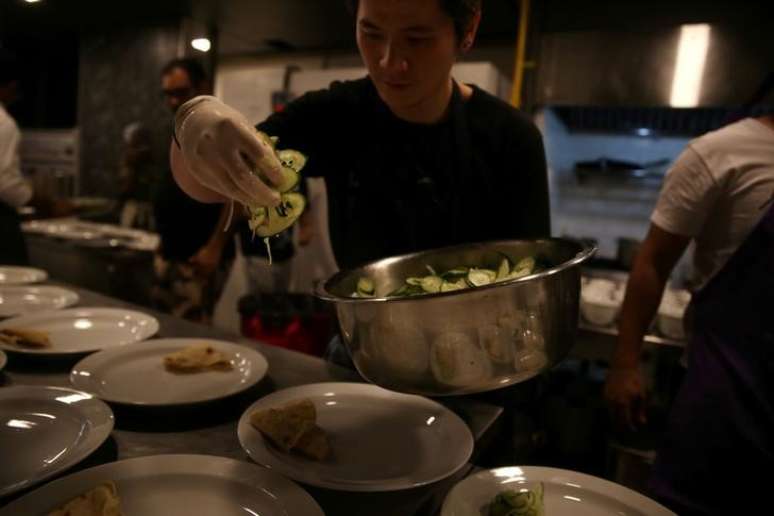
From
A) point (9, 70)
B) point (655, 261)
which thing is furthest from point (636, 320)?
point (9, 70)

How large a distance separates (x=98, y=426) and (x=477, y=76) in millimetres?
2538

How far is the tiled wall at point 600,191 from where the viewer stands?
317 centimetres

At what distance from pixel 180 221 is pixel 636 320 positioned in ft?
7.81

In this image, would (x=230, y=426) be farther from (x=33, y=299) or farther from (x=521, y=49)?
(x=521, y=49)

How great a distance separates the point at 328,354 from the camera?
151cm

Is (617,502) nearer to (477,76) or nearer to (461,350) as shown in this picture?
(461,350)

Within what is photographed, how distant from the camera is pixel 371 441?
914 millimetres

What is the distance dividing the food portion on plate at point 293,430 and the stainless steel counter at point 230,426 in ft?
0.21

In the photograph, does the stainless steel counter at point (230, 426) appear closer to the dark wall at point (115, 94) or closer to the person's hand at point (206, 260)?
the person's hand at point (206, 260)

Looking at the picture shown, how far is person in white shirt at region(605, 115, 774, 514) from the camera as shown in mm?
1278

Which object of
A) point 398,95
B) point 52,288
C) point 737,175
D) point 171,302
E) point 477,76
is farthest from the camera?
point 171,302

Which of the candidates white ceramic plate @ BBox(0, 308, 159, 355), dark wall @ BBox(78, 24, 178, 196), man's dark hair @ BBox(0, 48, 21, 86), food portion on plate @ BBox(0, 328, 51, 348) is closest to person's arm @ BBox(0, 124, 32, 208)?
man's dark hair @ BBox(0, 48, 21, 86)

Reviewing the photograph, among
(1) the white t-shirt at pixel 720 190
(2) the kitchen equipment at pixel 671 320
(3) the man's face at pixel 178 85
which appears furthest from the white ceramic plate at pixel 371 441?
(3) the man's face at pixel 178 85

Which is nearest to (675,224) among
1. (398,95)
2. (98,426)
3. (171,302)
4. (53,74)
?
(398,95)
